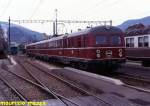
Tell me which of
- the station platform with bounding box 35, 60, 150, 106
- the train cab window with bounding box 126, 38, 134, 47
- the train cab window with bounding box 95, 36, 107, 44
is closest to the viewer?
the station platform with bounding box 35, 60, 150, 106

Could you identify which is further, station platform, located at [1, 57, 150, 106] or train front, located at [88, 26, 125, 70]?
train front, located at [88, 26, 125, 70]

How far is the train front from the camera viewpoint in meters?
19.4

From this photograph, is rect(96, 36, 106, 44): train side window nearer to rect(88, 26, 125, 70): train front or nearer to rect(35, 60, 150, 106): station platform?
rect(88, 26, 125, 70): train front

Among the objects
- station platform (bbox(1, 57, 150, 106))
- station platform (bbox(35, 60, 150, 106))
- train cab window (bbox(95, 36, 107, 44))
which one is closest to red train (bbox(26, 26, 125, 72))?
train cab window (bbox(95, 36, 107, 44))

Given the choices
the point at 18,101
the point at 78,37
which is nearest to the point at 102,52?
the point at 78,37

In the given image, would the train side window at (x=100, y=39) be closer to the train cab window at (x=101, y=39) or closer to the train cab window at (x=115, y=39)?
the train cab window at (x=101, y=39)

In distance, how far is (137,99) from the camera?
10.7 m

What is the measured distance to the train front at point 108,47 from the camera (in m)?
19.4

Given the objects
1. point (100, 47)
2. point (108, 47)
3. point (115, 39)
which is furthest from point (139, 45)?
point (100, 47)

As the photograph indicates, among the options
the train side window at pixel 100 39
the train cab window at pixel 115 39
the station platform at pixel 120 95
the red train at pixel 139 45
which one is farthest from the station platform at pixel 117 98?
the red train at pixel 139 45

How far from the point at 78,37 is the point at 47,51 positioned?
14.8 meters

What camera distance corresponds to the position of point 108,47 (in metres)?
19.7

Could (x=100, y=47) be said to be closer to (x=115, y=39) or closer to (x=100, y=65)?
A: (x=100, y=65)

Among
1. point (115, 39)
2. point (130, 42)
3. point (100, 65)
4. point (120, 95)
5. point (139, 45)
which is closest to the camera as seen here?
point (120, 95)
